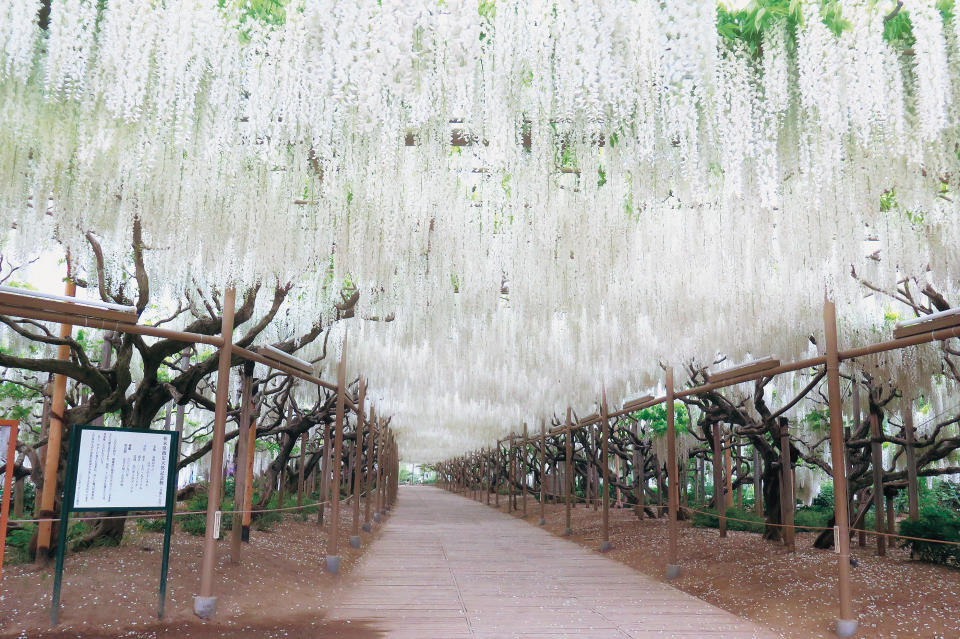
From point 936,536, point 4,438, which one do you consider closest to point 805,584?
point 936,536

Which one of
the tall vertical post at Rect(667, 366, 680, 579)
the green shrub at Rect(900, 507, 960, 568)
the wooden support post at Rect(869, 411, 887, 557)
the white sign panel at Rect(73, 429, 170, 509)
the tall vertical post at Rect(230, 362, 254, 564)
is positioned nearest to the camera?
the white sign panel at Rect(73, 429, 170, 509)

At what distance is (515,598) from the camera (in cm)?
626

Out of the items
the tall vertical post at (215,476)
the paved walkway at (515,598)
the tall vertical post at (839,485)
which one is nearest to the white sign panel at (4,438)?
the tall vertical post at (215,476)

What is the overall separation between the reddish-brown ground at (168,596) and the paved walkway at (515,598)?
388 mm

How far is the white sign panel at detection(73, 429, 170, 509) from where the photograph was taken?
15.0ft

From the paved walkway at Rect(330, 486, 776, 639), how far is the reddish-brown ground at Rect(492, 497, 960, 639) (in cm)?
30

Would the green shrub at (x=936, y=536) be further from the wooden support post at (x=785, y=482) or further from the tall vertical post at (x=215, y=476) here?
the tall vertical post at (x=215, y=476)

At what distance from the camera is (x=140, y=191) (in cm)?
468

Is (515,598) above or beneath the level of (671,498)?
beneath

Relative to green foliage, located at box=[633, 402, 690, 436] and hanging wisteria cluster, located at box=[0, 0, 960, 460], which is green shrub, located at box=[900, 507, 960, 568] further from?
green foliage, located at box=[633, 402, 690, 436]

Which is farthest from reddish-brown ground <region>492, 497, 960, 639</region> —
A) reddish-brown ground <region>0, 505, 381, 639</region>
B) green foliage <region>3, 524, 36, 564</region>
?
green foliage <region>3, 524, 36, 564</region>

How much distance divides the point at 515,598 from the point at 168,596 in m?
3.00

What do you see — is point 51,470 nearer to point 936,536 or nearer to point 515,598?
point 515,598

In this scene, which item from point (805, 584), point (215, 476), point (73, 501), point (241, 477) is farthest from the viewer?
point (241, 477)
